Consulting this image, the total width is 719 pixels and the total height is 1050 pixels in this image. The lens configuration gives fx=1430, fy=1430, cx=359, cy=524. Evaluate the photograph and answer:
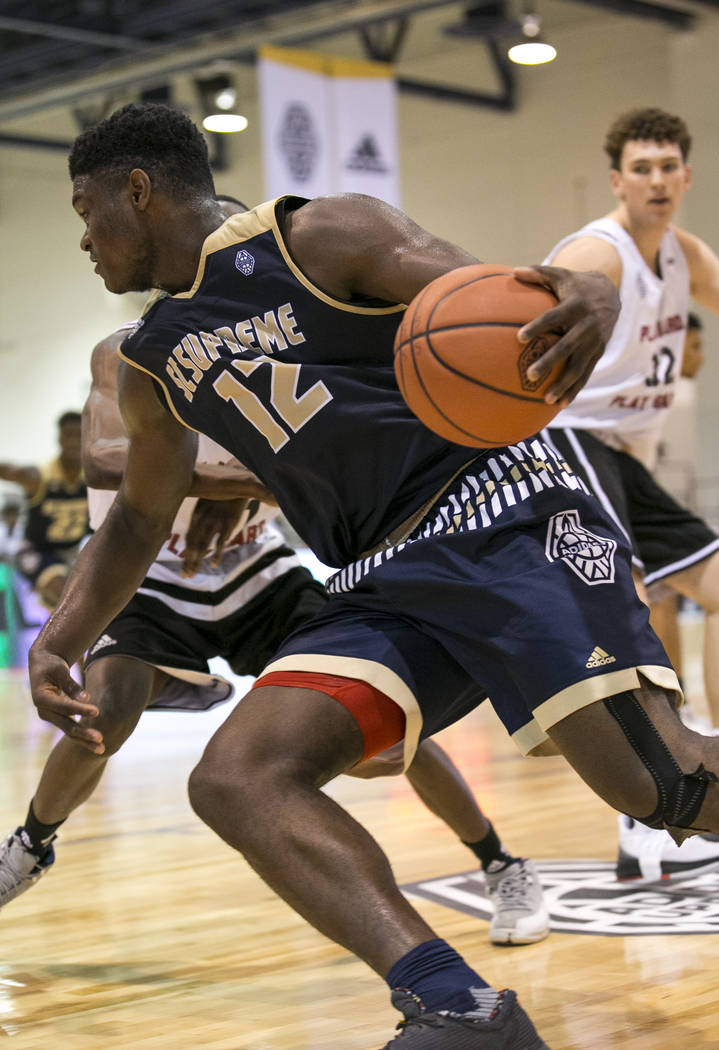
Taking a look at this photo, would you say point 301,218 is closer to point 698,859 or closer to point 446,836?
point 698,859

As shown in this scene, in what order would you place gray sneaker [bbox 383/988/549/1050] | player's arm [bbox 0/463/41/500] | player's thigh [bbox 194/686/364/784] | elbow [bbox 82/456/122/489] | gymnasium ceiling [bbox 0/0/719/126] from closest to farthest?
gray sneaker [bbox 383/988/549/1050] → player's thigh [bbox 194/686/364/784] → elbow [bbox 82/456/122/489] → player's arm [bbox 0/463/41/500] → gymnasium ceiling [bbox 0/0/719/126]

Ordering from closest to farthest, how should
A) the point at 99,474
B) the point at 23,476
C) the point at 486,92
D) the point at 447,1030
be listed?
1. the point at 447,1030
2. the point at 99,474
3. the point at 23,476
4. the point at 486,92

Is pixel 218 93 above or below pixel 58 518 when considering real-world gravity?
above

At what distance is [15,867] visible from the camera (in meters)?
Answer: 3.50

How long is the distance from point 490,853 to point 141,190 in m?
1.95

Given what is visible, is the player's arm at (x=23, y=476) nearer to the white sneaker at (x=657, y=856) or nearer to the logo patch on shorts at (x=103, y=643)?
the logo patch on shorts at (x=103, y=643)

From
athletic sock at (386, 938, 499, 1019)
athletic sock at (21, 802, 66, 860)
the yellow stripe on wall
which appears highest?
the yellow stripe on wall

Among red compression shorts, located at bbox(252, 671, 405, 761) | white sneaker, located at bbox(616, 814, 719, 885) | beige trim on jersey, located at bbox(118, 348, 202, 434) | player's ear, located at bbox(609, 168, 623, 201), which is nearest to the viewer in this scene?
red compression shorts, located at bbox(252, 671, 405, 761)

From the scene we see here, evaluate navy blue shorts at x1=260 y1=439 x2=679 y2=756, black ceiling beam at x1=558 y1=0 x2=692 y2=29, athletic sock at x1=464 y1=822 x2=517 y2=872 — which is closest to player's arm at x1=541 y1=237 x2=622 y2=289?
athletic sock at x1=464 y1=822 x2=517 y2=872

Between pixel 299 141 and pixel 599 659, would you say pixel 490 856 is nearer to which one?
pixel 599 659

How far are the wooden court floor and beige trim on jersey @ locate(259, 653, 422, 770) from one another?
0.75 m

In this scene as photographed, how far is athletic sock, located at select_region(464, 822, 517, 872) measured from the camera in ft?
12.1

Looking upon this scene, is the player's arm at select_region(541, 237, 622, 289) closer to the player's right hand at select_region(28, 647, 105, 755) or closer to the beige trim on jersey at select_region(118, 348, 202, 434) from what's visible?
the beige trim on jersey at select_region(118, 348, 202, 434)

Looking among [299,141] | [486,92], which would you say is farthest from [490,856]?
[486,92]
